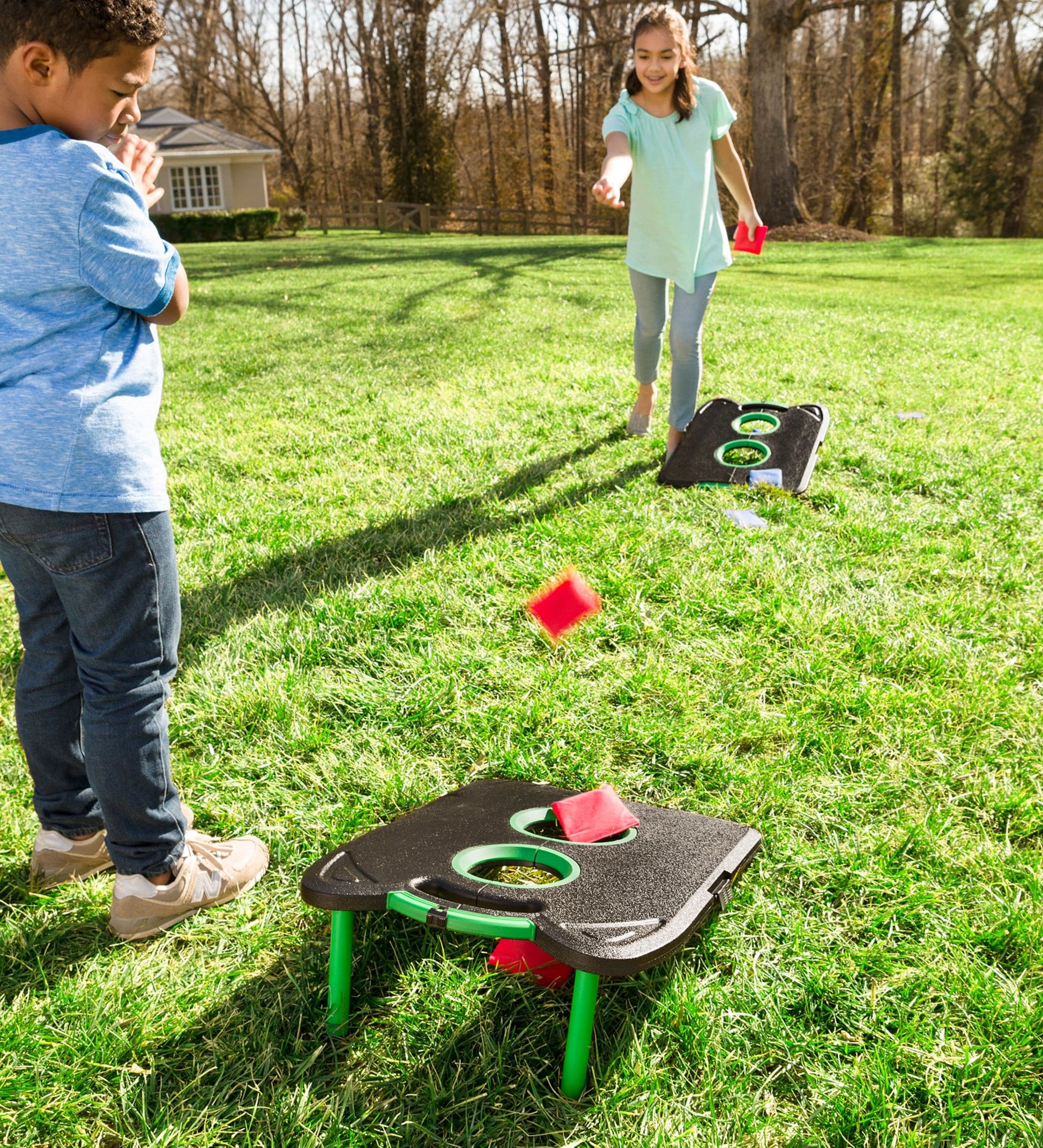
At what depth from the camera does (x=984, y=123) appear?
26500 mm

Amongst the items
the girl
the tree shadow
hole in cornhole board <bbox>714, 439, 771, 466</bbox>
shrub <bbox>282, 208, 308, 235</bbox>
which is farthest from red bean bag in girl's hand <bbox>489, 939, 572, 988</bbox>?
shrub <bbox>282, 208, 308, 235</bbox>

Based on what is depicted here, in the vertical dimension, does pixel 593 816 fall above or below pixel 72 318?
below

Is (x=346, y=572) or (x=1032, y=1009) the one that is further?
(x=346, y=572)

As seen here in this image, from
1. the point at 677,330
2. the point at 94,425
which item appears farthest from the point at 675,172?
the point at 94,425

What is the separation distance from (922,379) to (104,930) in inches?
244

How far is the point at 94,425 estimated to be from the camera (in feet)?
5.38

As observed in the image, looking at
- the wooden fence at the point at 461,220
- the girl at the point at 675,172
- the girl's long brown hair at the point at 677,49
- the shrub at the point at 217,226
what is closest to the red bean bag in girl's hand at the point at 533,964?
the girl at the point at 675,172

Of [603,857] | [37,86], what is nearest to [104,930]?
[603,857]

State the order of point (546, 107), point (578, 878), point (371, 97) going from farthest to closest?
1. point (371, 97)
2. point (546, 107)
3. point (578, 878)

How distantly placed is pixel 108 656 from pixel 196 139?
35889 millimetres

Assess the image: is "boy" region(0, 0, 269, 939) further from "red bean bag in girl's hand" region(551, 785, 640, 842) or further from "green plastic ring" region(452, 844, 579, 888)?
"red bean bag in girl's hand" region(551, 785, 640, 842)

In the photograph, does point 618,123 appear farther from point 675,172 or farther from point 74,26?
point 74,26

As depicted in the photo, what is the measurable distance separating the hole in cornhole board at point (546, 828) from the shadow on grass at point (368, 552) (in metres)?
1.35

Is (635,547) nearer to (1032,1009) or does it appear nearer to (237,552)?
(237,552)
